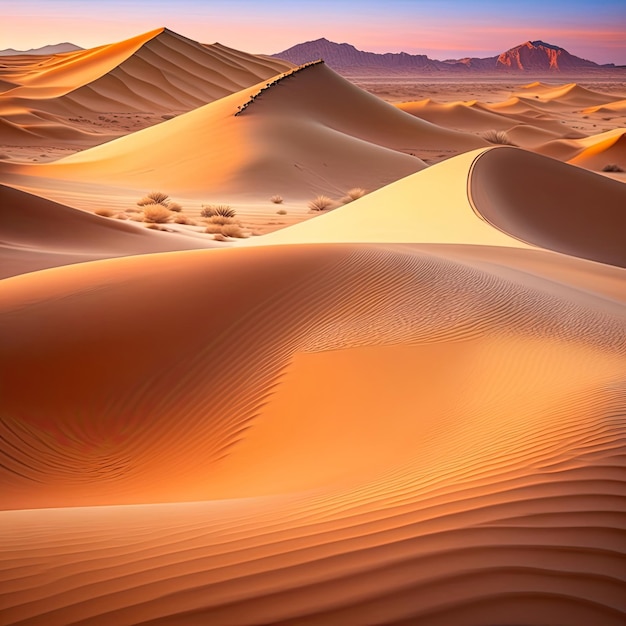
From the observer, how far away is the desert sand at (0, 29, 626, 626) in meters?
2.60

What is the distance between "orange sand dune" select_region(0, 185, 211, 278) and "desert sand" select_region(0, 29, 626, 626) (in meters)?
0.09

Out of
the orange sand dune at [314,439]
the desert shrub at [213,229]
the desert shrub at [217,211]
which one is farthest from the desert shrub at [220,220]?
the orange sand dune at [314,439]

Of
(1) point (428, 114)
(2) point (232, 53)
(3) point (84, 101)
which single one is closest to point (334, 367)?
(1) point (428, 114)

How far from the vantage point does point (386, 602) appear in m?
2.46

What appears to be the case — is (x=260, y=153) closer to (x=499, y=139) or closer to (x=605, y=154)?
(x=605, y=154)

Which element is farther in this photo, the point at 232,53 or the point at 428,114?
the point at 232,53

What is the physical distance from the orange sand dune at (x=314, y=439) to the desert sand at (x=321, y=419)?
2 centimetres

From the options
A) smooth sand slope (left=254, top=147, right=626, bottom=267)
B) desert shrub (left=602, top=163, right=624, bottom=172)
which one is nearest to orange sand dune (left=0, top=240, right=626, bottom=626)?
smooth sand slope (left=254, top=147, right=626, bottom=267)

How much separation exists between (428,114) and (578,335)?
5479cm

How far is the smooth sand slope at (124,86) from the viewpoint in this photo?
53.8 meters

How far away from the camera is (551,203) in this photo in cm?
1873

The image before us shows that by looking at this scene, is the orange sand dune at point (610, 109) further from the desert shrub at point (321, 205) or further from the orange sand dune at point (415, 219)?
the orange sand dune at point (415, 219)

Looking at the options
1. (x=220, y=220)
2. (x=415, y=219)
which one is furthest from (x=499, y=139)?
(x=415, y=219)

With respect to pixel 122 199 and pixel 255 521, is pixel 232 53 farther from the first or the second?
pixel 255 521
